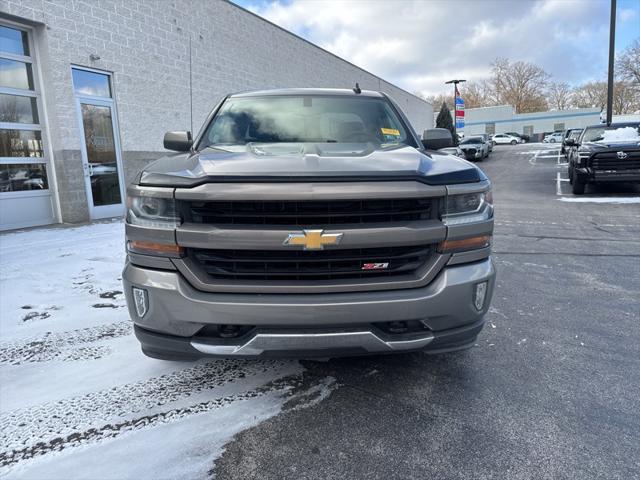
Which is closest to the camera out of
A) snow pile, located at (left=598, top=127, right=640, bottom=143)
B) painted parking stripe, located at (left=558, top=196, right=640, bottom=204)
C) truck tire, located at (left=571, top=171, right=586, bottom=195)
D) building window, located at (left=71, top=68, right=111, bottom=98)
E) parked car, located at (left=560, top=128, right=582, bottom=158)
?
building window, located at (left=71, top=68, right=111, bottom=98)

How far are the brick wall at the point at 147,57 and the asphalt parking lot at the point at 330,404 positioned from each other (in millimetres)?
5877

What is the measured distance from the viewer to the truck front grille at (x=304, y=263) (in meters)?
2.02

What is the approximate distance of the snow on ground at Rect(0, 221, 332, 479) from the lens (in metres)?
1.91

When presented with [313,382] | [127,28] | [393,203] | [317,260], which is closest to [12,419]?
[313,382]

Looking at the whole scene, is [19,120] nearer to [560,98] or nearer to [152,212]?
[152,212]

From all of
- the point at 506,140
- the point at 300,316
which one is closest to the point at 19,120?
the point at 300,316

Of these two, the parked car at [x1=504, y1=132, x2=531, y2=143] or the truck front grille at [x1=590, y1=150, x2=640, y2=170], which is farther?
the parked car at [x1=504, y1=132, x2=531, y2=143]

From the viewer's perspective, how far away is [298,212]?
1.99 m

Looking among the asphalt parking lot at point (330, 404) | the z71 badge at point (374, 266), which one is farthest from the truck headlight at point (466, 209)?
the asphalt parking lot at point (330, 404)

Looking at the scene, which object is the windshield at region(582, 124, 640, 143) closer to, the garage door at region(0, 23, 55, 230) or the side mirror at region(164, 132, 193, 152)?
the side mirror at region(164, 132, 193, 152)

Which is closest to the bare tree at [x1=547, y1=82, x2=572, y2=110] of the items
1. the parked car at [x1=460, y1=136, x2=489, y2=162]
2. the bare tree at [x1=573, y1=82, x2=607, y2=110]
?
the bare tree at [x1=573, y1=82, x2=607, y2=110]

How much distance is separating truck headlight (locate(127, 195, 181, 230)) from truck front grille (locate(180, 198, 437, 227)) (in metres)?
0.06

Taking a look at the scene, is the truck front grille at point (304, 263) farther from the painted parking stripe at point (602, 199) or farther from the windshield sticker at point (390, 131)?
the painted parking stripe at point (602, 199)

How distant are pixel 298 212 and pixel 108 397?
61.0 inches
